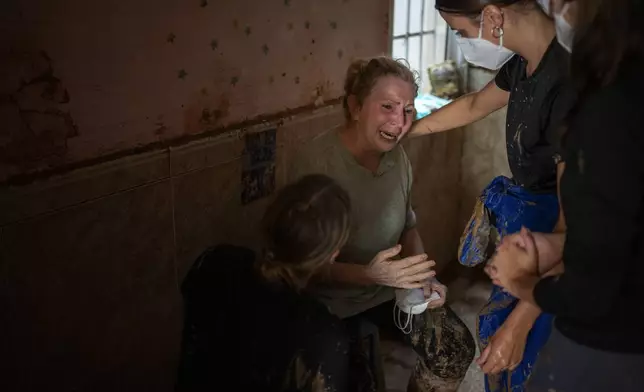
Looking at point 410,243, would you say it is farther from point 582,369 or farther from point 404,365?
point 404,365

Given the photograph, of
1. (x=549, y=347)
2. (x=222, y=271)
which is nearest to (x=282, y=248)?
(x=222, y=271)

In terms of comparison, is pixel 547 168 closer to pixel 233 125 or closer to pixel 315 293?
pixel 315 293

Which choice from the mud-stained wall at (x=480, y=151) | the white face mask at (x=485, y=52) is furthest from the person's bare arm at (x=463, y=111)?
the mud-stained wall at (x=480, y=151)

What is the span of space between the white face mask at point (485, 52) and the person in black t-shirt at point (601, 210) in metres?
0.22

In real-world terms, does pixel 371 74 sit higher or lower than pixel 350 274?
higher

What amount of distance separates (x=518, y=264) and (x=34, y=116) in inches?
34.1

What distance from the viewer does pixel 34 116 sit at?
1.06 m

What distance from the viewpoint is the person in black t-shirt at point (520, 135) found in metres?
1.06

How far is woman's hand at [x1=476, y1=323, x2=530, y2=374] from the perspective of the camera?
1.09 metres

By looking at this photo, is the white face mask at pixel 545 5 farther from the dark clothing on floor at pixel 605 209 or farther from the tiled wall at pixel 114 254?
the tiled wall at pixel 114 254

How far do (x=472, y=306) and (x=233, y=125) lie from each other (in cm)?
152

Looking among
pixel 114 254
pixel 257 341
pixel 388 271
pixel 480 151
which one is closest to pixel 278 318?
pixel 257 341

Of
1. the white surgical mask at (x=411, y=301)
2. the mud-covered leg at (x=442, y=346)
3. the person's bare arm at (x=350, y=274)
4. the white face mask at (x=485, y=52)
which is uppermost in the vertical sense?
the white face mask at (x=485, y=52)

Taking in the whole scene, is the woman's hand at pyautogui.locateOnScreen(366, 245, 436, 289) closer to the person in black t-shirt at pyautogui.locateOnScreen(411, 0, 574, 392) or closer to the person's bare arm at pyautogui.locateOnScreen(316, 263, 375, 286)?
the person's bare arm at pyautogui.locateOnScreen(316, 263, 375, 286)
